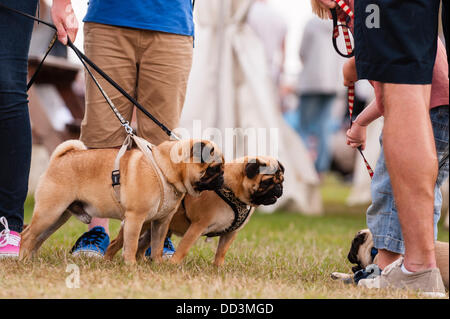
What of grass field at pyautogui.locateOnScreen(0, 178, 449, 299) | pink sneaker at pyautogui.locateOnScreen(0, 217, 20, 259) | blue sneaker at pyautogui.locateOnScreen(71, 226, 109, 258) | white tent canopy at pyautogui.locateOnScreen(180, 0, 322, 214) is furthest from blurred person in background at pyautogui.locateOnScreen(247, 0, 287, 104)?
pink sneaker at pyautogui.locateOnScreen(0, 217, 20, 259)

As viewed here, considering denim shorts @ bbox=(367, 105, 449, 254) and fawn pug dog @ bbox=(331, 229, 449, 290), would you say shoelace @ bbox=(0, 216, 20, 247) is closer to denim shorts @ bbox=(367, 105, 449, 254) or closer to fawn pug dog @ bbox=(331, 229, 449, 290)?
fawn pug dog @ bbox=(331, 229, 449, 290)

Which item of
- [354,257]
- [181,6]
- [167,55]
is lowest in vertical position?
[354,257]

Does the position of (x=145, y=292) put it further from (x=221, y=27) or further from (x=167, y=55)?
(x=221, y=27)

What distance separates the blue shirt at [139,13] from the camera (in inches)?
128

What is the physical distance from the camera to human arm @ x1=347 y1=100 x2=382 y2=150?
9.76 feet

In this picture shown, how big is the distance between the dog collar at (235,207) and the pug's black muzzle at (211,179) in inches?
7.4

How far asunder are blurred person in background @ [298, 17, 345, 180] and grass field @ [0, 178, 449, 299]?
14.0ft

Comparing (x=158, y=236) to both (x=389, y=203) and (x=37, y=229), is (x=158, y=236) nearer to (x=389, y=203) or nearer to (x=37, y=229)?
(x=37, y=229)

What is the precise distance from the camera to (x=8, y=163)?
3.06 meters

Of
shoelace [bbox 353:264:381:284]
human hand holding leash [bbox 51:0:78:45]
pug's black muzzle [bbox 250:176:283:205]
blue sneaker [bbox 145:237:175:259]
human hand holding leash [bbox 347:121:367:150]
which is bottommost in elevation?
blue sneaker [bbox 145:237:175:259]

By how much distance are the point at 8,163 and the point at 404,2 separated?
1.95 meters

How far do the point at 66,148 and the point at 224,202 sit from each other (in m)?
0.83

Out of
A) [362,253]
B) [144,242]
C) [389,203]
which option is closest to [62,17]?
[144,242]
